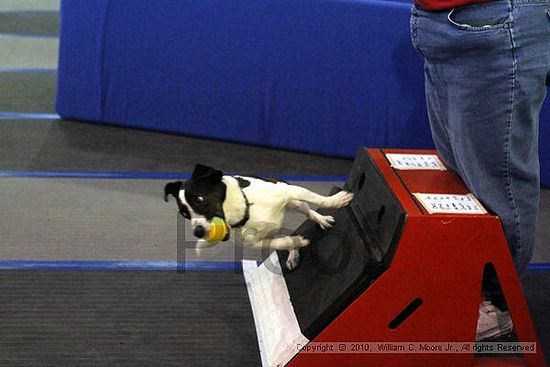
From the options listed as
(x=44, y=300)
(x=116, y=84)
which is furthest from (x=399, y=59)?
(x=44, y=300)

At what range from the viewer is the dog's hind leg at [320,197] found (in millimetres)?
1935

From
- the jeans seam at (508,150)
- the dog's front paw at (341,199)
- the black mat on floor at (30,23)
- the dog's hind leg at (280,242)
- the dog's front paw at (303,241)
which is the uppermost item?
the jeans seam at (508,150)

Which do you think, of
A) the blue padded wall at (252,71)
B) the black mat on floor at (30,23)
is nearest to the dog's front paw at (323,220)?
the blue padded wall at (252,71)

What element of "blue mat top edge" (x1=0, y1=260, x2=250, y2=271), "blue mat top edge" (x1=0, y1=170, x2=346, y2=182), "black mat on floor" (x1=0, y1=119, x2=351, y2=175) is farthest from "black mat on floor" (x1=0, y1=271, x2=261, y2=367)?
"black mat on floor" (x1=0, y1=119, x2=351, y2=175)

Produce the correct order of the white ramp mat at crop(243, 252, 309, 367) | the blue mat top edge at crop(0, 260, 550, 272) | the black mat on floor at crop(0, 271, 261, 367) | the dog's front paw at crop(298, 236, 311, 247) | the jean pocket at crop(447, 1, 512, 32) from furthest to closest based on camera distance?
the blue mat top edge at crop(0, 260, 550, 272), the dog's front paw at crop(298, 236, 311, 247), the black mat on floor at crop(0, 271, 261, 367), the white ramp mat at crop(243, 252, 309, 367), the jean pocket at crop(447, 1, 512, 32)

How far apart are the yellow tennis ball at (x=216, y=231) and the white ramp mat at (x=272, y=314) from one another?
30 cm

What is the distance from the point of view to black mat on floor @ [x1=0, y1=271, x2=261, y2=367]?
1960mm

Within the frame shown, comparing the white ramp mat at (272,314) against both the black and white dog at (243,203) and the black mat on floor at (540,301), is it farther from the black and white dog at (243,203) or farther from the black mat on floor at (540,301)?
the black mat on floor at (540,301)

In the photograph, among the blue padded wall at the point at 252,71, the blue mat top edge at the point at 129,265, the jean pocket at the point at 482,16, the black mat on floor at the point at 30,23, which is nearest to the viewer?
the jean pocket at the point at 482,16

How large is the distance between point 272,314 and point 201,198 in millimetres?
431

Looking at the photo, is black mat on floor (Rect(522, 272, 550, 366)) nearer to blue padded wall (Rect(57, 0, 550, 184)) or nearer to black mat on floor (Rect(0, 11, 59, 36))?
blue padded wall (Rect(57, 0, 550, 184))

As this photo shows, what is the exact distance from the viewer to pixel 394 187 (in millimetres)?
1911

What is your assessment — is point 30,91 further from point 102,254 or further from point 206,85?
point 102,254

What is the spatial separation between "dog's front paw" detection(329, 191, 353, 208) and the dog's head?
0.35 meters
